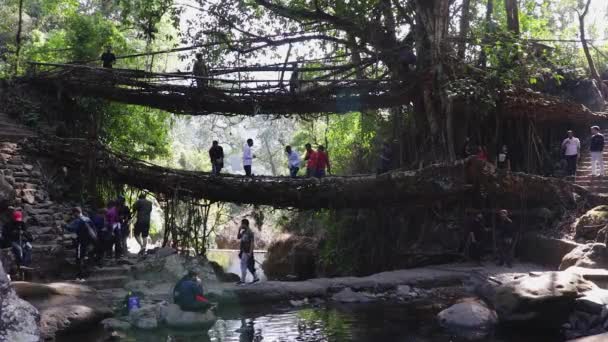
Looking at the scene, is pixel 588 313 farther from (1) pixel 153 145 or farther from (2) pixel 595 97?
(1) pixel 153 145

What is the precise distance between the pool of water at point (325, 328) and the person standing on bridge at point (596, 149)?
677 centimetres

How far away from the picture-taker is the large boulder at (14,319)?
21.1ft

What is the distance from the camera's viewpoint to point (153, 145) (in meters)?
21.5

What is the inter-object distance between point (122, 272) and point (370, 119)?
985cm

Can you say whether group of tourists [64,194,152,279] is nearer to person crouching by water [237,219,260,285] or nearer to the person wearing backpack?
the person wearing backpack

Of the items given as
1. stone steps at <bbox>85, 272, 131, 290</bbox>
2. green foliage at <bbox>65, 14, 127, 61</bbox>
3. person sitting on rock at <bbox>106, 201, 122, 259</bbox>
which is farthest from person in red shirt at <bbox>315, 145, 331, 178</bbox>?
green foliage at <bbox>65, 14, 127, 61</bbox>

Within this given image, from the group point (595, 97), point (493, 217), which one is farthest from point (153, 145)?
point (595, 97)

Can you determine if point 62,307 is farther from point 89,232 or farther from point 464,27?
point 464,27

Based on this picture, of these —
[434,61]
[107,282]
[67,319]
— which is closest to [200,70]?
[434,61]

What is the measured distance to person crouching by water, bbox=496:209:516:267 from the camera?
1399cm

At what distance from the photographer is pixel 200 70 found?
52.5 ft

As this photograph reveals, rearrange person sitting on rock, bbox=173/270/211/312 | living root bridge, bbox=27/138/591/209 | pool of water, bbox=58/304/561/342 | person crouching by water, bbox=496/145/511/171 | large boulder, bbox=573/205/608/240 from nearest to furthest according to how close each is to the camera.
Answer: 1. pool of water, bbox=58/304/561/342
2. person sitting on rock, bbox=173/270/211/312
3. large boulder, bbox=573/205/608/240
4. living root bridge, bbox=27/138/591/209
5. person crouching by water, bbox=496/145/511/171

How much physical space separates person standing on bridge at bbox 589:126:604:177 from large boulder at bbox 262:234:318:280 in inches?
355

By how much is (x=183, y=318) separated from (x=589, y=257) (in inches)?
301
